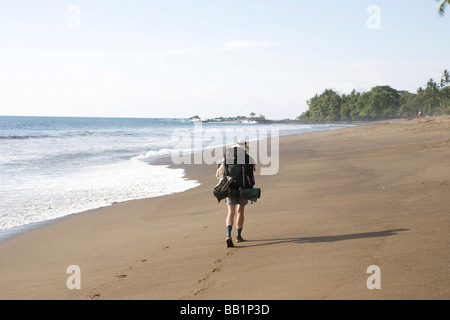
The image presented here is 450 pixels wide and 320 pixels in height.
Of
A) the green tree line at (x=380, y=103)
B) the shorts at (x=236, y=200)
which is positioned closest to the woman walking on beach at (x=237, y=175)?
the shorts at (x=236, y=200)

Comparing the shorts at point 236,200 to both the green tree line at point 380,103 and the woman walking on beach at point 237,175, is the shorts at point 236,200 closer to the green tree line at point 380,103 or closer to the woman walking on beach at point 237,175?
the woman walking on beach at point 237,175

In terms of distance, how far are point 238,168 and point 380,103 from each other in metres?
142

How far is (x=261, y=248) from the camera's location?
669cm

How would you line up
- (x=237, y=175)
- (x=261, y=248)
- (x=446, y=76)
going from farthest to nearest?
(x=446, y=76) < (x=237, y=175) < (x=261, y=248)

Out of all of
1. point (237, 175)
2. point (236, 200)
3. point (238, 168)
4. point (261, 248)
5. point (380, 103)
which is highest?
point (380, 103)

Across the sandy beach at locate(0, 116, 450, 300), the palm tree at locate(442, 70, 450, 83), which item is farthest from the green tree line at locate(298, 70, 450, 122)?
the sandy beach at locate(0, 116, 450, 300)

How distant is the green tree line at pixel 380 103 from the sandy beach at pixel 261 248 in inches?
3757

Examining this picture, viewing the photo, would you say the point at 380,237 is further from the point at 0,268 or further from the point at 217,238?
the point at 0,268

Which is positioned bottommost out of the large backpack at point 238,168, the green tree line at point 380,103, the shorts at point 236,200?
the shorts at point 236,200

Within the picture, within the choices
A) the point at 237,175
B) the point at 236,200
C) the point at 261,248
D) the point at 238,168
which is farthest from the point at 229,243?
the point at 238,168

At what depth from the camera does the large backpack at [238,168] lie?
7.23 metres

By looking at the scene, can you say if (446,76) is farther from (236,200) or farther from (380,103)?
(236,200)

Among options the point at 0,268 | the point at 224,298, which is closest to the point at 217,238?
the point at 224,298

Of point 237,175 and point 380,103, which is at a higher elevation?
point 380,103
